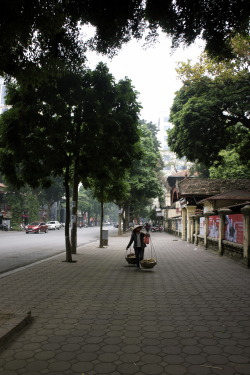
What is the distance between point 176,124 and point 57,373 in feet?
54.1

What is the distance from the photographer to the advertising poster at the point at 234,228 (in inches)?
490

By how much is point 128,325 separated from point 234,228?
9535mm

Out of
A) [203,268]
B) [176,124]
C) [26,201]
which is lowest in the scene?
[203,268]

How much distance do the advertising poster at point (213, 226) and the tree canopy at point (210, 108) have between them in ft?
11.6

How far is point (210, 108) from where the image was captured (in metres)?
16.5

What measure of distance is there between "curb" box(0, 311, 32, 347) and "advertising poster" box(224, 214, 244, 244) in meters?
9.48

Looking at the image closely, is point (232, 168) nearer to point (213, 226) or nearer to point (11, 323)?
point (213, 226)

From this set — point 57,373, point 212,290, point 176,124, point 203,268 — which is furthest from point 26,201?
point 57,373

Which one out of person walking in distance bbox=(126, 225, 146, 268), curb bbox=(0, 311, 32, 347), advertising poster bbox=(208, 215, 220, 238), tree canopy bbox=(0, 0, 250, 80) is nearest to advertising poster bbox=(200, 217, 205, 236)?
advertising poster bbox=(208, 215, 220, 238)

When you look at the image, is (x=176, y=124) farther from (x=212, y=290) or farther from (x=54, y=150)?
(x=212, y=290)

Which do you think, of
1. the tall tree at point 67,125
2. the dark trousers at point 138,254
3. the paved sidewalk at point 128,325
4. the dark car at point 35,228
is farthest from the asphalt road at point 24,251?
the dark car at point 35,228

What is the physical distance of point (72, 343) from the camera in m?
4.11

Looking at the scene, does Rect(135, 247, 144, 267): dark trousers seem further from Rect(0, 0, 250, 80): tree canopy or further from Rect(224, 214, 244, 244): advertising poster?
Rect(0, 0, 250, 80): tree canopy

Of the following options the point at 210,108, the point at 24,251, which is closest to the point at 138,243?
the point at 24,251
